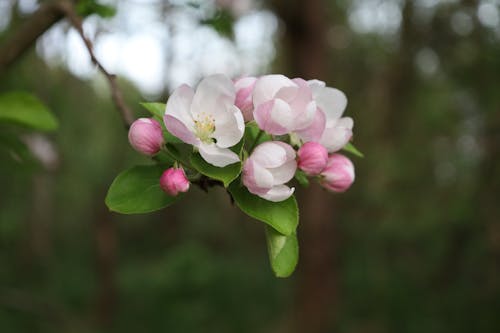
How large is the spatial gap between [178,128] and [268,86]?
170 mm

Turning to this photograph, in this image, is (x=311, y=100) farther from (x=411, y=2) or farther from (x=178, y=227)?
(x=178, y=227)

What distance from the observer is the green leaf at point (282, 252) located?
910 mm

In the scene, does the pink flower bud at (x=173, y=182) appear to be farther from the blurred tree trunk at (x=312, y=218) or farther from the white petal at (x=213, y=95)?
the blurred tree trunk at (x=312, y=218)

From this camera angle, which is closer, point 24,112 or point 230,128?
point 230,128

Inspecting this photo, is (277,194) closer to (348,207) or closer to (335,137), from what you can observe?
(335,137)

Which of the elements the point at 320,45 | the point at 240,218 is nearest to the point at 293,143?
the point at 320,45

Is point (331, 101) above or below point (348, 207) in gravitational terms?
above

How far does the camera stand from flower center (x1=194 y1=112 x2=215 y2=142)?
908 millimetres

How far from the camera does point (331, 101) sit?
1.03 meters

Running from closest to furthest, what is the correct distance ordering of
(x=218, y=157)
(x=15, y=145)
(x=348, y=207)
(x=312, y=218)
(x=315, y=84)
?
1. (x=218, y=157)
2. (x=315, y=84)
3. (x=15, y=145)
4. (x=312, y=218)
5. (x=348, y=207)

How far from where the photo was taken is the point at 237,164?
0.90m

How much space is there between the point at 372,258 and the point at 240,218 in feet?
16.2

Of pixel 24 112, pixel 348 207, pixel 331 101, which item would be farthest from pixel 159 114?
pixel 348 207

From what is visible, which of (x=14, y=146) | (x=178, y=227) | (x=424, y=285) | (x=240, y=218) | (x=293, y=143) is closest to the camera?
(x=293, y=143)
